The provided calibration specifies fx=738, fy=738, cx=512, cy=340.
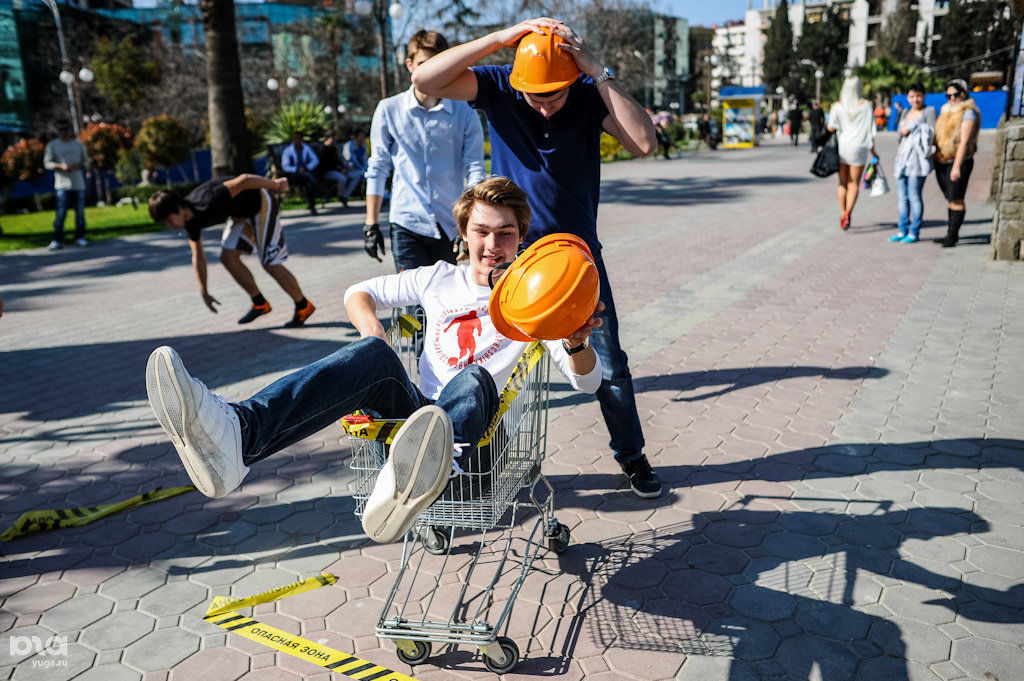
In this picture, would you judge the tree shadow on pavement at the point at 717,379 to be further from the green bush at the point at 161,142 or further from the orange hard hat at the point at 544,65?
the green bush at the point at 161,142

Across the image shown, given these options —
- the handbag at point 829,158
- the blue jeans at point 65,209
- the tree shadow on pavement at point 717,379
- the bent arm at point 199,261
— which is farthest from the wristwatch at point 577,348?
the blue jeans at point 65,209

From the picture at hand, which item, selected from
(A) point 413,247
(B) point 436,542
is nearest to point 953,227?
(A) point 413,247

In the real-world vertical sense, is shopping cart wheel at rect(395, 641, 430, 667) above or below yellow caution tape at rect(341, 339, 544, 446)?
below

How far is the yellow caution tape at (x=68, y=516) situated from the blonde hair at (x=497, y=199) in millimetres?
2435

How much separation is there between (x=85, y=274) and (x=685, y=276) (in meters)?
8.98

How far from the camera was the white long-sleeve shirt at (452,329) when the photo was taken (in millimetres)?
3004

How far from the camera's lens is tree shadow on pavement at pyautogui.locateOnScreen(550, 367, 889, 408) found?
5391 mm

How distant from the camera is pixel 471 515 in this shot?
2.62 meters

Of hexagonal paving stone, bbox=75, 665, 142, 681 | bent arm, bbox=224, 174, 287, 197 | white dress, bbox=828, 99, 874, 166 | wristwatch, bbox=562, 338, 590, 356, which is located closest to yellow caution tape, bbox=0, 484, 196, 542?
hexagonal paving stone, bbox=75, 665, 142, 681

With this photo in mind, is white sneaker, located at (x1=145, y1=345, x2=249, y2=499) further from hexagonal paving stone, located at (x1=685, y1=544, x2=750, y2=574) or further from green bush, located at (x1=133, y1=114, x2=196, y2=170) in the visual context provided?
green bush, located at (x1=133, y1=114, x2=196, y2=170)

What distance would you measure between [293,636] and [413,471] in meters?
1.16

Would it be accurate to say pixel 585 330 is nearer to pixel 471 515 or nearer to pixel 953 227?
pixel 471 515

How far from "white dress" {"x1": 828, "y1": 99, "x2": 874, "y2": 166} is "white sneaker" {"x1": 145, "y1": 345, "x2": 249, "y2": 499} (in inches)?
418

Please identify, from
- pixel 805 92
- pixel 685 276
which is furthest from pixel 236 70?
pixel 805 92
